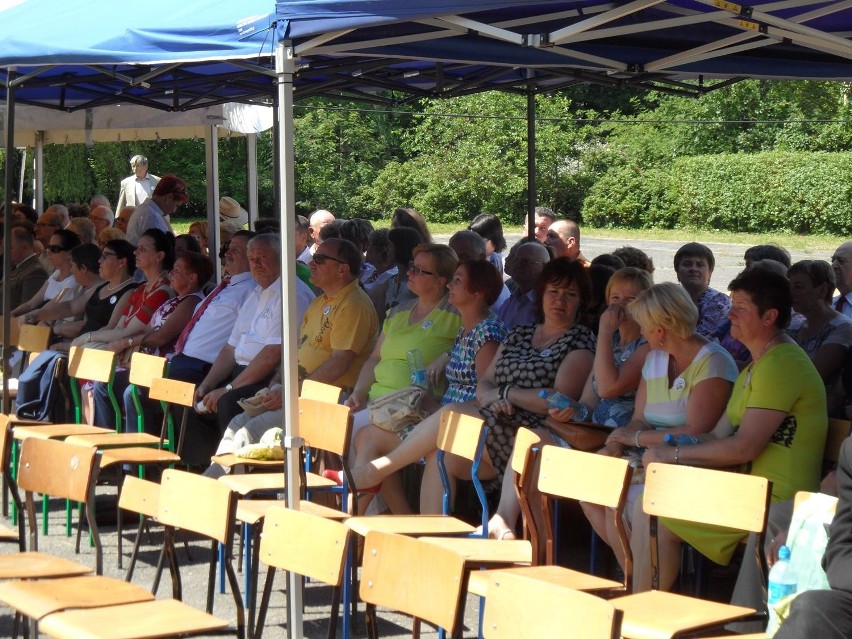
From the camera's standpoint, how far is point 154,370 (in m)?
Answer: 6.16

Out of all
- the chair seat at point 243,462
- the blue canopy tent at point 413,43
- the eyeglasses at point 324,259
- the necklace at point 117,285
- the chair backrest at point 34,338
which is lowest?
the chair seat at point 243,462

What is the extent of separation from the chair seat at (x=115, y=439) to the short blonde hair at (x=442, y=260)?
1.69 meters

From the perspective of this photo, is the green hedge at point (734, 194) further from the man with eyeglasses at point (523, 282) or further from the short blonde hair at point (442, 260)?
the short blonde hair at point (442, 260)

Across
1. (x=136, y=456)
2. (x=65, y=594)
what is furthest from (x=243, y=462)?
(x=65, y=594)

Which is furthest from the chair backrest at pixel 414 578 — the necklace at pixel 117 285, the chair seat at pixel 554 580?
the necklace at pixel 117 285

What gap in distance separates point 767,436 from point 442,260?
2.20 meters

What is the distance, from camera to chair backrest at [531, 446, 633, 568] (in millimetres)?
3986

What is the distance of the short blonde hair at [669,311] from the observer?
4.61 m

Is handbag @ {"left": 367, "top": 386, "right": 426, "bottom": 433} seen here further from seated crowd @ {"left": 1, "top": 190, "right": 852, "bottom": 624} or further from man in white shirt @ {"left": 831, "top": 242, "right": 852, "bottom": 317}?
man in white shirt @ {"left": 831, "top": 242, "right": 852, "bottom": 317}

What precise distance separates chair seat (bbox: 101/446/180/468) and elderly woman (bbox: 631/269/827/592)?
2389 mm

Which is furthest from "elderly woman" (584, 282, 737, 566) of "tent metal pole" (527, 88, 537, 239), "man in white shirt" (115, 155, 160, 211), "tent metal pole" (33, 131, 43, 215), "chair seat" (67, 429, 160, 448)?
"man in white shirt" (115, 155, 160, 211)

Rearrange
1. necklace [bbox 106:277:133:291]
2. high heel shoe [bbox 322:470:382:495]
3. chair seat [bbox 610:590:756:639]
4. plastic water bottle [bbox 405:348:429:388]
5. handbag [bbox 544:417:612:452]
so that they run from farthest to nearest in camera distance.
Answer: necklace [bbox 106:277:133:291]
plastic water bottle [bbox 405:348:429:388]
high heel shoe [bbox 322:470:382:495]
handbag [bbox 544:417:612:452]
chair seat [bbox 610:590:756:639]

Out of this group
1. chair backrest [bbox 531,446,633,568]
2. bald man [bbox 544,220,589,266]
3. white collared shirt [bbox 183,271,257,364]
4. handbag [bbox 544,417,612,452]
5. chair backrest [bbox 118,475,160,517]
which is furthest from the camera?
bald man [bbox 544,220,589,266]

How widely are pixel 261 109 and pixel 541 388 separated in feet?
19.7
